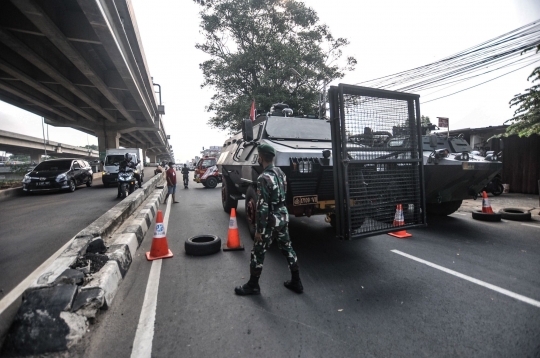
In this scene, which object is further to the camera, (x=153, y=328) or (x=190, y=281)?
(x=190, y=281)

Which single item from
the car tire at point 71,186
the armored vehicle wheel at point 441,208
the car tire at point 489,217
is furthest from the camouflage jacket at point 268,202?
the car tire at point 71,186

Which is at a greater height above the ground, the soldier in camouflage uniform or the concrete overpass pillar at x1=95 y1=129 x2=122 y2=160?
the concrete overpass pillar at x1=95 y1=129 x2=122 y2=160

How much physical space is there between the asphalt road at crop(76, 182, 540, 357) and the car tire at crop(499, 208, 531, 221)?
2.20 metres

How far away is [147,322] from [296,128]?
4.52 meters

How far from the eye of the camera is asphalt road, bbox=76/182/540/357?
2.32 m

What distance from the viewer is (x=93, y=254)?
12.6ft

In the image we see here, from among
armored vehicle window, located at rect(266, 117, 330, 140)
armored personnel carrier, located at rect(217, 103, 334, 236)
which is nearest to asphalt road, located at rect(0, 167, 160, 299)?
armored personnel carrier, located at rect(217, 103, 334, 236)

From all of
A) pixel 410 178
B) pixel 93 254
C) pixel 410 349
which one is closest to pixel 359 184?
pixel 410 178

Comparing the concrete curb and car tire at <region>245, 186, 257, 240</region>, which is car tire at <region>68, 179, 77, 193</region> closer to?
the concrete curb

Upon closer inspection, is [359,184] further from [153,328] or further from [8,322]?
[8,322]

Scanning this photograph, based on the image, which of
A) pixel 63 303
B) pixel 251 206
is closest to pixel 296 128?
pixel 251 206

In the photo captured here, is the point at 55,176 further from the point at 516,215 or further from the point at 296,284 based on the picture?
the point at 516,215

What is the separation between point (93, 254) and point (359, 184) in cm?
370

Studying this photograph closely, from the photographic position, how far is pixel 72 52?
36.4 ft
